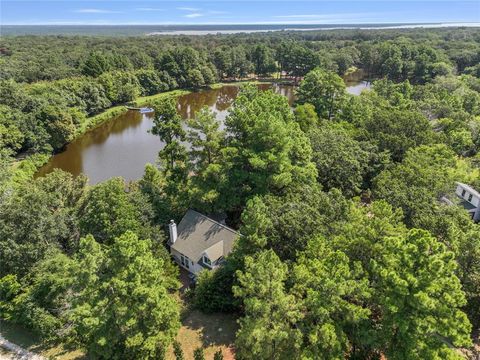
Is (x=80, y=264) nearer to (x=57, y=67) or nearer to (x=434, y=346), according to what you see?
(x=434, y=346)

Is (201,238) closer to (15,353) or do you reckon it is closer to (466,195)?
(15,353)

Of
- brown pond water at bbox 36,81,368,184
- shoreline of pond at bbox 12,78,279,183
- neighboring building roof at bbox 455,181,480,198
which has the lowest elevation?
brown pond water at bbox 36,81,368,184

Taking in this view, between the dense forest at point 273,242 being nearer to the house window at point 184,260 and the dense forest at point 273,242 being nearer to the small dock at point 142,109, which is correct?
the house window at point 184,260

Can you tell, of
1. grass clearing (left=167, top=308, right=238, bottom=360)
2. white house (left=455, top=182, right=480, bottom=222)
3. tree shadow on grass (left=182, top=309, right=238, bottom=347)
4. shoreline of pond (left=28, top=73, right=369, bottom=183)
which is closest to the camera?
grass clearing (left=167, top=308, right=238, bottom=360)

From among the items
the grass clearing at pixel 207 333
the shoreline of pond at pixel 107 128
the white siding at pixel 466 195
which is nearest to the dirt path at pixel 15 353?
the grass clearing at pixel 207 333

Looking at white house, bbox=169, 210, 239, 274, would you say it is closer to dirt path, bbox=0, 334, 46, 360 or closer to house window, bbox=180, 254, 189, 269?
house window, bbox=180, 254, 189, 269

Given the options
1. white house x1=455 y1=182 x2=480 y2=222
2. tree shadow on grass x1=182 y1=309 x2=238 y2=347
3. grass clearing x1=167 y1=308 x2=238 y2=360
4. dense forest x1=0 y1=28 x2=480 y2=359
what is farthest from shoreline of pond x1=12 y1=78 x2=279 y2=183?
white house x1=455 y1=182 x2=480 y2=222

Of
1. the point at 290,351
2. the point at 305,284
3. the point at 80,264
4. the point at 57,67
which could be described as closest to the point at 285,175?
the point at 305,284
